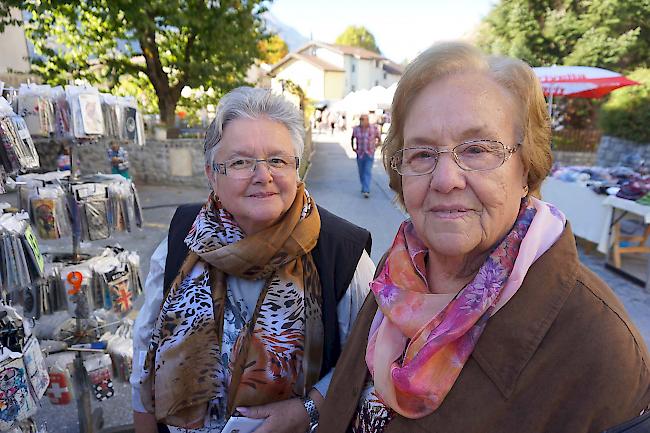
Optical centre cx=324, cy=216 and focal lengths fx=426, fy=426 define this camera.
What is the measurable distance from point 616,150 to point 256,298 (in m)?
13.8

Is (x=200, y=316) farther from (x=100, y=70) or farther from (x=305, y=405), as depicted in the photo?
(x=100, y=70)

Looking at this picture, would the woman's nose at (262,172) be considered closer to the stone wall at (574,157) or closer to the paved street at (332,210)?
the paved street at (332,210)

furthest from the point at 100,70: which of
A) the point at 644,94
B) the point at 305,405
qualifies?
the point at 644,94

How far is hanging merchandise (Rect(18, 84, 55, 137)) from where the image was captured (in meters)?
2.44

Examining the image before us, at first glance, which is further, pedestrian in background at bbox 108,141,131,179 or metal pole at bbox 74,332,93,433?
pedestrian in background at bbox 108,141,131,179

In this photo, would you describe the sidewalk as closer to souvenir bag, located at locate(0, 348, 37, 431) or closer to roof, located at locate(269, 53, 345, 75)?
souvenir bag, located at locate(0, 348, 37, 431)

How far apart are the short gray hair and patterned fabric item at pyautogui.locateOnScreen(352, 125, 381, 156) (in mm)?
8014

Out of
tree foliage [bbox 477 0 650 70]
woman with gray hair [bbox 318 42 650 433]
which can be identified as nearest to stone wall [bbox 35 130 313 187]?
woman with gray hair [bbox 318 42 650 433]

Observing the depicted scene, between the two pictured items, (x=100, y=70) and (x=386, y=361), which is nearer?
(x=386, y=361)

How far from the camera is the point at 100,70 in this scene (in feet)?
35.7

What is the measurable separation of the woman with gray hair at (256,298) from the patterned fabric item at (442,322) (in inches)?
16.6

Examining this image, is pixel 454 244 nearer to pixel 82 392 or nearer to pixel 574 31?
pixel 82 392

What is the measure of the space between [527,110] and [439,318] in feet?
1.79

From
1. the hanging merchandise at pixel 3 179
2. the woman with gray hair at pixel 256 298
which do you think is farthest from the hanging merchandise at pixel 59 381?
the woman with gray hair at pixel 256 298
